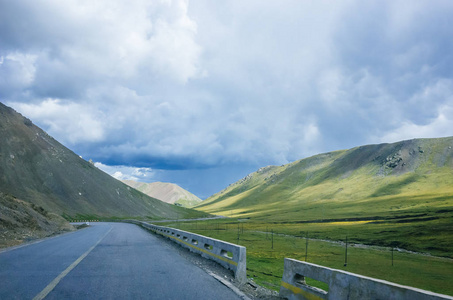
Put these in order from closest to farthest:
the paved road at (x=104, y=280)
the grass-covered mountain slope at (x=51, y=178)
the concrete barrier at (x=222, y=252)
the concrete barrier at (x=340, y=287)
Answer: the concrete barrier at (x=340, y=287) → the paved road at (x=104, y=280) → the concrete barrier at (x=222, y=252) → the grass-covered mountain slope at (x=51, y=178)

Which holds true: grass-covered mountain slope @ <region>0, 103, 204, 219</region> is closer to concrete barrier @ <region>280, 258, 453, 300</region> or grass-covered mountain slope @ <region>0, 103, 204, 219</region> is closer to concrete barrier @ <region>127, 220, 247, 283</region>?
concrete barrier @ <region>127, 220, 247, 283</region>

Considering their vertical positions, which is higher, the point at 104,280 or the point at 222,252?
the point at 222,252

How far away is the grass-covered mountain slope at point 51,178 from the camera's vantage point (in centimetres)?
11175

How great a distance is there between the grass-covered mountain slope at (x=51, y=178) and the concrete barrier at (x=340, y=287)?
112696mm

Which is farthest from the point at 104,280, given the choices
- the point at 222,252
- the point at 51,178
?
the point at 51,178

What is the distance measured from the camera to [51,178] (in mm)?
A: 128500

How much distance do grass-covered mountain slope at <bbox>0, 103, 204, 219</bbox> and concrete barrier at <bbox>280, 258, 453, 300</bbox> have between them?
112696 millimetres

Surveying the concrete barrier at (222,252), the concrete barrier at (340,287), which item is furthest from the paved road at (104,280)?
the concrete barrier at (340,287)

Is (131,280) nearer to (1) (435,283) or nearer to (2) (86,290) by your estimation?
(2) (86,290)

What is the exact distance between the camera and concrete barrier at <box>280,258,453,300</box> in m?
4.65

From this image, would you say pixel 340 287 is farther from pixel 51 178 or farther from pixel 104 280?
pixel 51 178

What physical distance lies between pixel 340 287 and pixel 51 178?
141 metres

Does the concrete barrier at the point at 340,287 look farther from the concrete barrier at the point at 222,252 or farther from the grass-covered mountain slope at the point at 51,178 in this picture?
the grass-covered mountain slope at the point at 51,178

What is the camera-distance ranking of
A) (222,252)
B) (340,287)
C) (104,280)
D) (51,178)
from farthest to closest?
(51,178)
(222,252)
(104,280)
(340,287)
